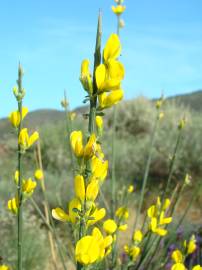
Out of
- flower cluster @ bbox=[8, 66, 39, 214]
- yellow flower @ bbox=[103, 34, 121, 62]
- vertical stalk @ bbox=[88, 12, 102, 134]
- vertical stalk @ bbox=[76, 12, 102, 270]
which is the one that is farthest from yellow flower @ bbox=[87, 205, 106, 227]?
flower cluster @ bbox=[8, 66, 39, 214]

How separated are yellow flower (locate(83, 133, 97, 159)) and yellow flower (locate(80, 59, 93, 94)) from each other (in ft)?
0.35

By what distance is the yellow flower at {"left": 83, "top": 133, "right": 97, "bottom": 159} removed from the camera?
0.91 meters

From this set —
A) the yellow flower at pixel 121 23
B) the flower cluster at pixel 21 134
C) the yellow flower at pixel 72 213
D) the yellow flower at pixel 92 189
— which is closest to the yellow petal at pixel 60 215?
the yellow flower at pixel 72 213

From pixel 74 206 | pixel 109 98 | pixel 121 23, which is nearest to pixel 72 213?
pixel 74 206

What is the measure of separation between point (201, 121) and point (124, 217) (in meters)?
8.34

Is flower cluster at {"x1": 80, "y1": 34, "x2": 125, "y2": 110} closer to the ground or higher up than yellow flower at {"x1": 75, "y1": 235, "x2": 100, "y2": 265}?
higher up

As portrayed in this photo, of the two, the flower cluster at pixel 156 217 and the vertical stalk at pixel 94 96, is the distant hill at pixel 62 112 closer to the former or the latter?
the flower cluster at pixel 156 217

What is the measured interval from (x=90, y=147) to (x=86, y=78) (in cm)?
15

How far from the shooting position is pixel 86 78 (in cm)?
99

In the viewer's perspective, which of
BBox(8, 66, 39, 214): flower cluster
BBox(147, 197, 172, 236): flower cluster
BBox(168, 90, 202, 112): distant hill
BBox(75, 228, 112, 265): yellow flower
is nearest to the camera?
BBox(75, 228, 112, 265): yellow flower

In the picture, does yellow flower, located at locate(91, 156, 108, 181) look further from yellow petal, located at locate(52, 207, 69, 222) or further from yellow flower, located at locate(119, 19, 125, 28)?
yellow flower, located at locate(119, 19, 125, 28)

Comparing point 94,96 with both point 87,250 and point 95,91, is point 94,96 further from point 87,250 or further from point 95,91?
point 87,250

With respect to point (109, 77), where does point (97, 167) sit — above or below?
below

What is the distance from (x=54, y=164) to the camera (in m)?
10.0
